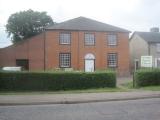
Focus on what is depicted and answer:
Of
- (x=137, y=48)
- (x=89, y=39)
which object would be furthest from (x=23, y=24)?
(x=89, y=39)

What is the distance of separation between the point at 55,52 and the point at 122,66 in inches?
384

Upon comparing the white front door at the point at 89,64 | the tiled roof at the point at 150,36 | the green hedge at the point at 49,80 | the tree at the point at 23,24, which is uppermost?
the tree at the point at 23,24

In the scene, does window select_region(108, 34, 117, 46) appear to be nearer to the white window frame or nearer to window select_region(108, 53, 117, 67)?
the white window frame

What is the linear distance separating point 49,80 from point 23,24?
45187 mm

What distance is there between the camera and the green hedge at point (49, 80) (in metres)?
25.5

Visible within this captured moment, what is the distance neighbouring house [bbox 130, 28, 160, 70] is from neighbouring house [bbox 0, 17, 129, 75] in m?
9.24

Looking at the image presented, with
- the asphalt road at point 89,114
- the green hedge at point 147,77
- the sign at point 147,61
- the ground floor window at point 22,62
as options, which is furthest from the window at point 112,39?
the asphalt road at point 89,114

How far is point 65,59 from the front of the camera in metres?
48.3

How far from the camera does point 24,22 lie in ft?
229

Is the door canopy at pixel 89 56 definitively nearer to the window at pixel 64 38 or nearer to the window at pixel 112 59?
the window at pixel 112 59

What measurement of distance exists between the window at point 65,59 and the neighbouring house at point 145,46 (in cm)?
1395

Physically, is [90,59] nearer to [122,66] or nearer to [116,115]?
[122,66]

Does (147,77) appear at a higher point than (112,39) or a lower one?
lower

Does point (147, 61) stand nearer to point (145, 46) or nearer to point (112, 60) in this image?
point (112, 60)
